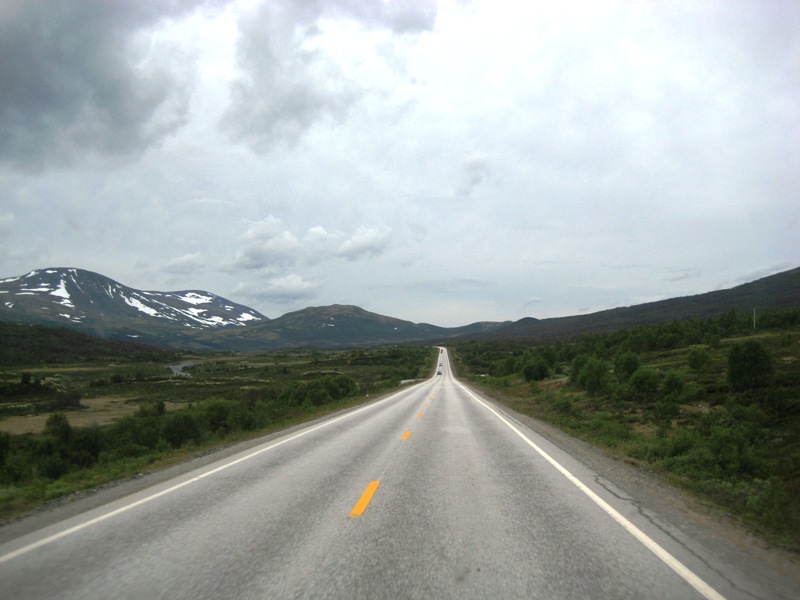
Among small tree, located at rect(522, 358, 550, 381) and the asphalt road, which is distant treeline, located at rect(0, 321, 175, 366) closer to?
small tree, located at rect(522, 358, 550, 381)

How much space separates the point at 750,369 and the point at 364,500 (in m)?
29.1

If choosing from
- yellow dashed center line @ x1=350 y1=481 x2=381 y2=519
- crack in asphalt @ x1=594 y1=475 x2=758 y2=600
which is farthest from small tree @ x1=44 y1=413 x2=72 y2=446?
crack in asphalt @ x1=594 y1=475 x2=758 y2=600

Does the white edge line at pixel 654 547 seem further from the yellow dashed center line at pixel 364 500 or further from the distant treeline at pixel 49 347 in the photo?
the distant treeline at pixel 49 347

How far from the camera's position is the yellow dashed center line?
6.50 metres

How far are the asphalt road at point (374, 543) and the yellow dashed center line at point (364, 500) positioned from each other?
0.04 meters

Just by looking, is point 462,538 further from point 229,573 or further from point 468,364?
point 468,364

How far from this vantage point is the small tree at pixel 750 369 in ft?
90.0

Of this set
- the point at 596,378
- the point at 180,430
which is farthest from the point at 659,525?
the point at 596,378

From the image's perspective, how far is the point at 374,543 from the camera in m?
5.34

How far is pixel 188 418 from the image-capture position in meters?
21.7

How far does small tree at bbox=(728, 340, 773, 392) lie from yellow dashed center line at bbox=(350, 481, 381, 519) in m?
27.9

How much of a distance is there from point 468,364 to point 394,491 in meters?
118

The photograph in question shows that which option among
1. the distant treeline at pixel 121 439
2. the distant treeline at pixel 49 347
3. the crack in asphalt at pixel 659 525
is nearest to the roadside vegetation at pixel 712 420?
the crack in asphalt at pixel 659 525

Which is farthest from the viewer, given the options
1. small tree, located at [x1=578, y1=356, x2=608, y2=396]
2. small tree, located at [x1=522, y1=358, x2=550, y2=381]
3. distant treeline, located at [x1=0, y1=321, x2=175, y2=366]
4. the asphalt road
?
distant treeline, located at [x1=0, y1=321, x2=175, y2=366]
